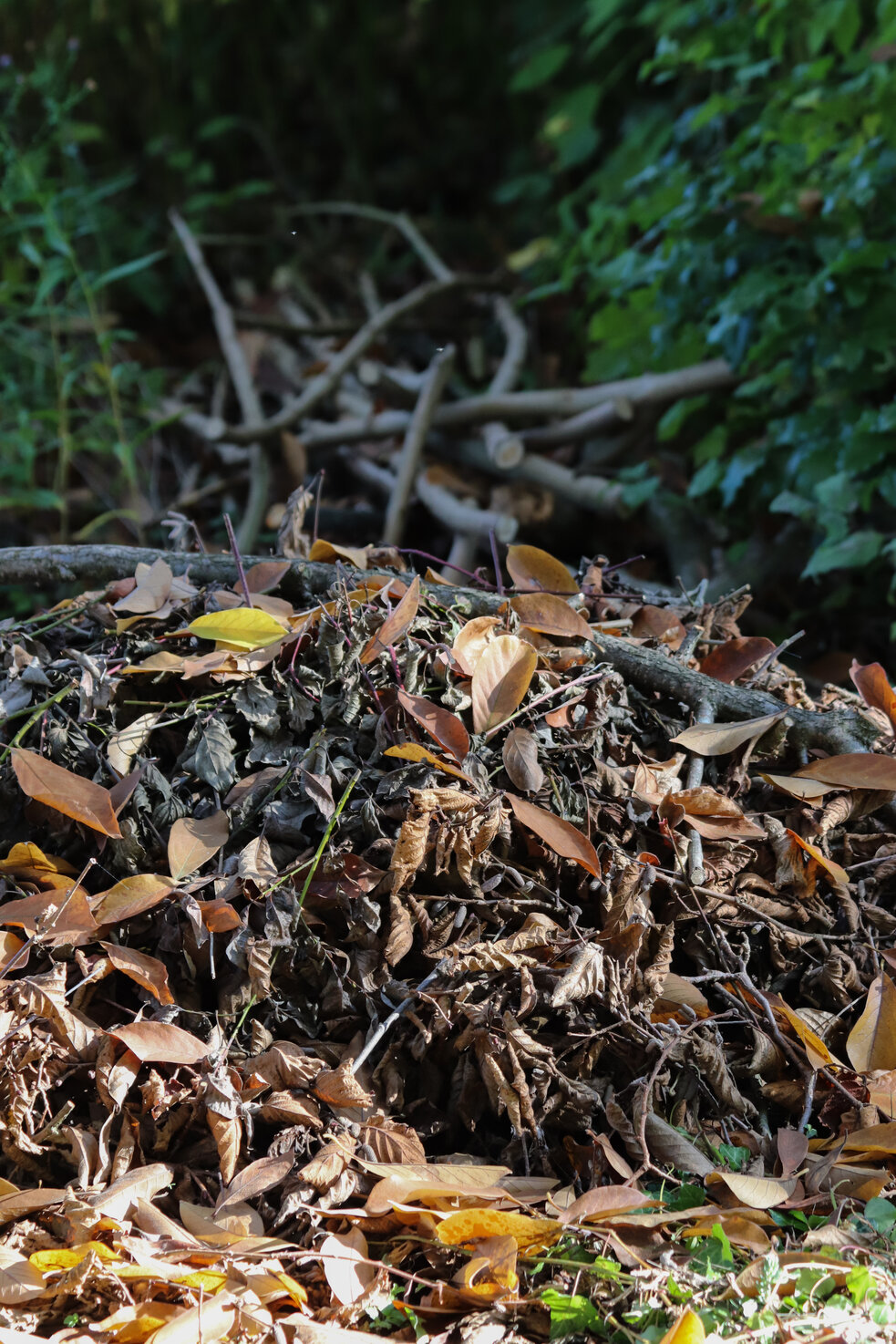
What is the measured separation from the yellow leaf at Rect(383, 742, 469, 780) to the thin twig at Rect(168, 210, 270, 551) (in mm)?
1935

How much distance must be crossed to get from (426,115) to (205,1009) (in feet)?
16.0

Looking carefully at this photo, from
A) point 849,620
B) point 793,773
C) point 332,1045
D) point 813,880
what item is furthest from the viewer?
point 849,620

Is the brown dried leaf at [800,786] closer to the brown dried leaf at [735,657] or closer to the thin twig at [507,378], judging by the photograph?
the brown dried leaf at [735,657]

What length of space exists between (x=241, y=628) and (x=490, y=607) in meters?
0.42

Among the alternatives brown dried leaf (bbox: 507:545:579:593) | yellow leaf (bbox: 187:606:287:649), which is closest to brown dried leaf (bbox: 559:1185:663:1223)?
yellow leaf (bbox: 187:606:287:649)

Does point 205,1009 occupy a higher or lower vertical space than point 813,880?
higher

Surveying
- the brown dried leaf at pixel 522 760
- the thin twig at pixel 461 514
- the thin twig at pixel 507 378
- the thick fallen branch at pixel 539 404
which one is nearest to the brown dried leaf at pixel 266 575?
the brown dried leaf at pixel 522 760

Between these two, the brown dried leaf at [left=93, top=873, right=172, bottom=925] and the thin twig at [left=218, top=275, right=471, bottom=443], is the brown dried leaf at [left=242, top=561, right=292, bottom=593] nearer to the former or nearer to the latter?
the brown dried leaf at [left=93, top=873, right=172, bottom=925]

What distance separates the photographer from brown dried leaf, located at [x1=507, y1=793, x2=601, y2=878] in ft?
4.26

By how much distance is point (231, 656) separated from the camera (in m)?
1.49

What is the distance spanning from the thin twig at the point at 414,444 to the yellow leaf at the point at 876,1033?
1.98 metres

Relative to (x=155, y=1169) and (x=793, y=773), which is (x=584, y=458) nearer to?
(x=793, y=773)

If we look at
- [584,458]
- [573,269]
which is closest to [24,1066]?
[584,458]

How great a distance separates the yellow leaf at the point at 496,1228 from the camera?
3.44 ft
